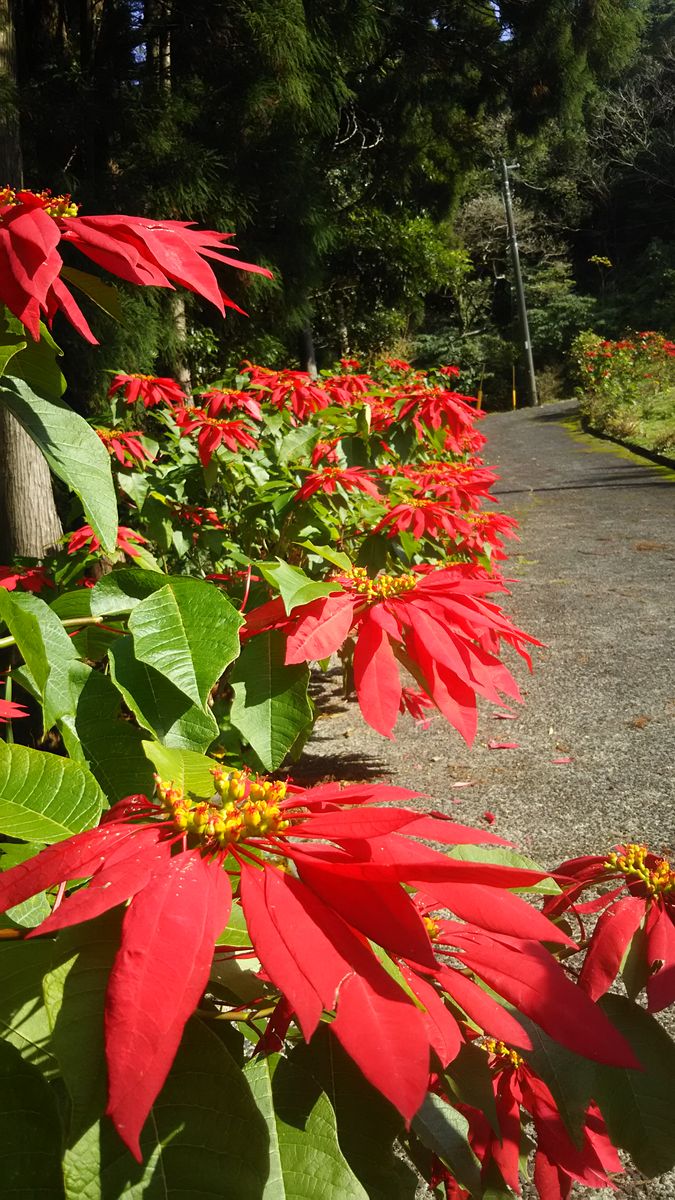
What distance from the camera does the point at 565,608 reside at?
390 cm

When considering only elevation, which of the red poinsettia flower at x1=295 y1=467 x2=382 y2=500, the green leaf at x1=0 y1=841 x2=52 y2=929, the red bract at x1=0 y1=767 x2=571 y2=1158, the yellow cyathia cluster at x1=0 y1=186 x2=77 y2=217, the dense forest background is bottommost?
the green leaf at x1=0 y1=841 x2=52 y2=929

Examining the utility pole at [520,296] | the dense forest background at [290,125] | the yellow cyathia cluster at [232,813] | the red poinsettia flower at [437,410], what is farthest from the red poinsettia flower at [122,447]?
the utility pole at [520,296]

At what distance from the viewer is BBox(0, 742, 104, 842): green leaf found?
1.50ft

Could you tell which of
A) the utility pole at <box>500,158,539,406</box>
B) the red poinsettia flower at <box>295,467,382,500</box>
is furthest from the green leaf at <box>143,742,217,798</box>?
the utility pole at <box>500,158,539,406</box>

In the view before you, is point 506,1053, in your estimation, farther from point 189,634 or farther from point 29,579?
point 29,579

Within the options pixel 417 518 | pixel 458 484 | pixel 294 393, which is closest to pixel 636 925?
pixel 417 518

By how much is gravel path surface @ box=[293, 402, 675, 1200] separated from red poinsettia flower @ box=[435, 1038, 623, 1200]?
722 mm

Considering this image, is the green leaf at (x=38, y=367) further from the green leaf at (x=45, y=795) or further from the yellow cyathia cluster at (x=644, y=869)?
the yellow cyathia cluster at (x=644, y=869)

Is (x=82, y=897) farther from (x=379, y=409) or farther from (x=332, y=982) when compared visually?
(x=379, y=409)

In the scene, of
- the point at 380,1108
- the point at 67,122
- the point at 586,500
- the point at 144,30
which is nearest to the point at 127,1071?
the point at 380,1108

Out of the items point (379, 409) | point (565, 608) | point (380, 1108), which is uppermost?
point (379, 409)

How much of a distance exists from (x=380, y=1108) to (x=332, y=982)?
0.61ft

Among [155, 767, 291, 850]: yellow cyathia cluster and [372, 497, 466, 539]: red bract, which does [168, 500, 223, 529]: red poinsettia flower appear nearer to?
[372, 497, 466, 539]: red bract

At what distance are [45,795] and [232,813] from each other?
0.15 meters
